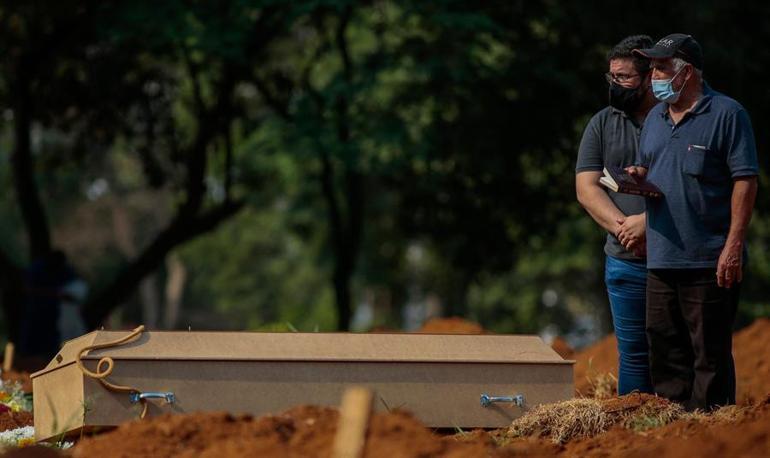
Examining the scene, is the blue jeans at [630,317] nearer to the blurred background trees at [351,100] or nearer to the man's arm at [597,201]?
the man's arm at [597,201]

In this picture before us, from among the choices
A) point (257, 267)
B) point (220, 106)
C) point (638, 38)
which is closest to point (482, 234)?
point (220, 106)

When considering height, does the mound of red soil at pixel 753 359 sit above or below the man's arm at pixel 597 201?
below

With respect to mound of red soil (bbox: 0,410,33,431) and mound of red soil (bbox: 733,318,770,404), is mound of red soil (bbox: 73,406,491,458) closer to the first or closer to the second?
mound of red soil (bbox: 0,410,33,431)

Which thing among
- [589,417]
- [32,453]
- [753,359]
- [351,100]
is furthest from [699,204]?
[351,100]

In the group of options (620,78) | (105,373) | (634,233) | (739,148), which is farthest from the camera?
(620,78)

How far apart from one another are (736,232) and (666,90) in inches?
28.9

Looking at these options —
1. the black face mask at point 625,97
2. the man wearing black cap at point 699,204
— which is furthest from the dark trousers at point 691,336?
the black face mask at point 625,97

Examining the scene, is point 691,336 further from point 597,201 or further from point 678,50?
point 678,50

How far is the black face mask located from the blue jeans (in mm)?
771

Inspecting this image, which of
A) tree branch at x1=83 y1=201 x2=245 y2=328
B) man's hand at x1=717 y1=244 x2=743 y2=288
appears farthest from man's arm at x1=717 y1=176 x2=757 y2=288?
tree branch at x1=83 y1=201 x2=245 y2=328

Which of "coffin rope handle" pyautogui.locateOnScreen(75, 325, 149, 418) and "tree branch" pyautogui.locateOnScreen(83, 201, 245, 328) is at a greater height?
"coffin rope handle" pyautogui.locateOnScreen(75, 325, 149, 418)

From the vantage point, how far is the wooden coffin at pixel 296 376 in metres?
6.33

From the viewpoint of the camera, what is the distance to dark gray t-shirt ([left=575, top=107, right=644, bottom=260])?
726 centimetres

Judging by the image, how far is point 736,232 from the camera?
6461 millimetres
